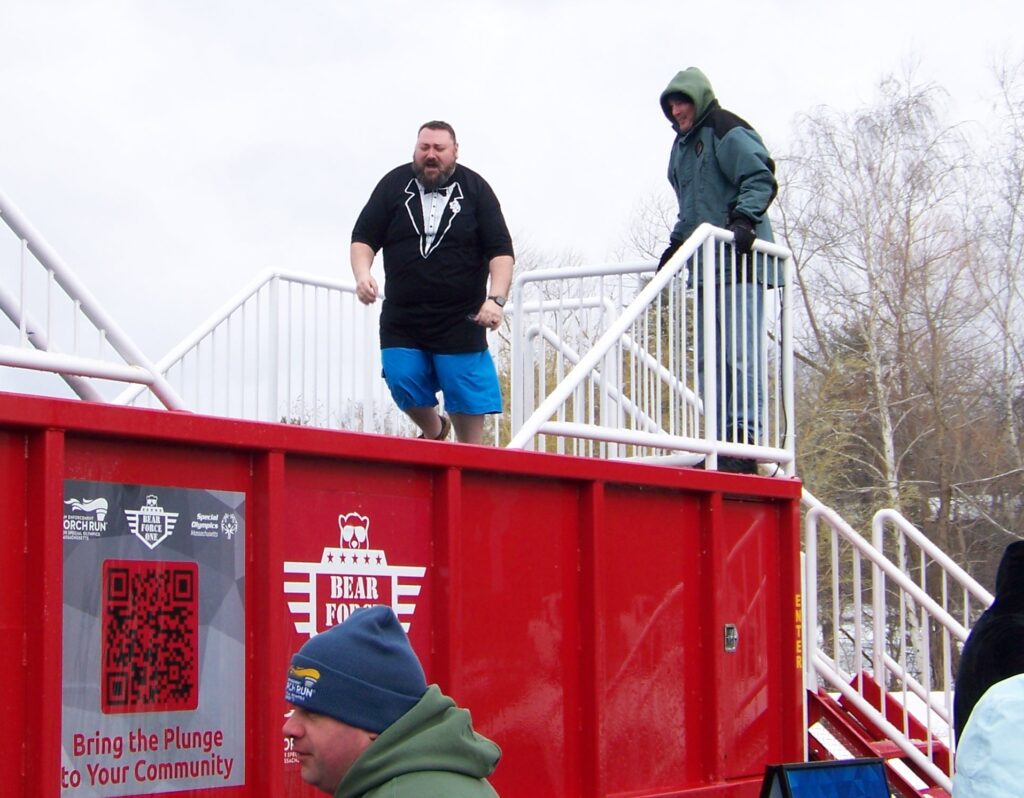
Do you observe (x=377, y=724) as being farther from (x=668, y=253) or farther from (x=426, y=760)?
(x=668, y=253)

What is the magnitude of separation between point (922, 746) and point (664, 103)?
3.35m

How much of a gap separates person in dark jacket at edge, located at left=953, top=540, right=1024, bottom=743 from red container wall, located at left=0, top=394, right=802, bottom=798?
1.28m

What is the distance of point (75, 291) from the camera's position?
Result: 495cm

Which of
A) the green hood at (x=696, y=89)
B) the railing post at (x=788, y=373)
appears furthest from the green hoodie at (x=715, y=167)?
the railing post at (x=788, y=373)

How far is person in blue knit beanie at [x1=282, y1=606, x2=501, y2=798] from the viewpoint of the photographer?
7.94ft

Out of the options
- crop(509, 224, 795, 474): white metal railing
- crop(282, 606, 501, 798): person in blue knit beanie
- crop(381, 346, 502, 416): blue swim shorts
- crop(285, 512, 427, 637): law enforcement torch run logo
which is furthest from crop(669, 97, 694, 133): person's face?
crop(282, 606, 501, 798): person in blue knit beanie

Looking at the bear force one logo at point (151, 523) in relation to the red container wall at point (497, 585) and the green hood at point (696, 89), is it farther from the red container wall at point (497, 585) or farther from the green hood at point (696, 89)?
the green hood at point (696, 89)

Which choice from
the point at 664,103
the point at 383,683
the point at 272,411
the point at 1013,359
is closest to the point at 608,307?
the point at 664,103

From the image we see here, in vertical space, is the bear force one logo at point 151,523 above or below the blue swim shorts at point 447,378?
below

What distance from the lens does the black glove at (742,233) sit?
273 inches

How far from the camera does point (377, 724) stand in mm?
2551

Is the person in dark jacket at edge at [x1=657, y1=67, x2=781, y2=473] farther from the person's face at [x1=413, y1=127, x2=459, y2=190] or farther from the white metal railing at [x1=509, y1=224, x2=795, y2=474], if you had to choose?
the person's face at [x1=413, y1=127, x2=459, y2=190]

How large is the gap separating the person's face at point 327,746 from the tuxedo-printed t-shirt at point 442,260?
12.7 ft

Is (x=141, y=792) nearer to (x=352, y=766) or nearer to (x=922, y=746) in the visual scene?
(x=352, y=766)
